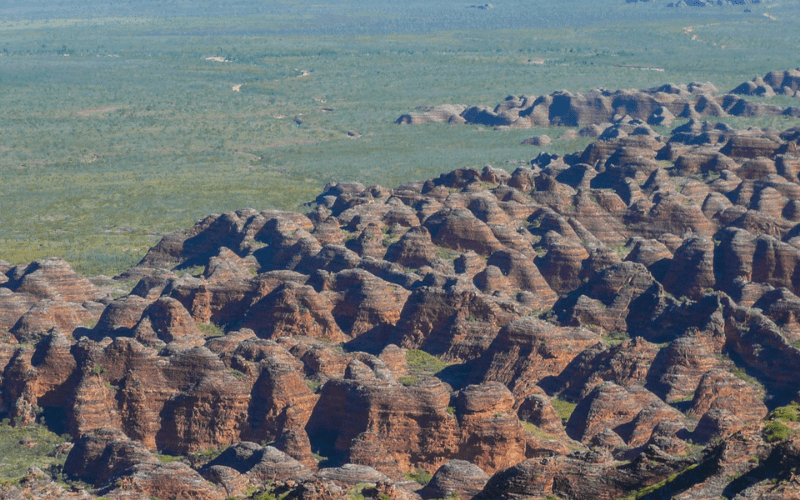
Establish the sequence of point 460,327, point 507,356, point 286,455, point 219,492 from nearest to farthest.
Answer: point 219,492 < point 286,455 < point 507,356 < point 460,327

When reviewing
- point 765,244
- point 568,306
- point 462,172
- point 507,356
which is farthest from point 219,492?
point 462,172

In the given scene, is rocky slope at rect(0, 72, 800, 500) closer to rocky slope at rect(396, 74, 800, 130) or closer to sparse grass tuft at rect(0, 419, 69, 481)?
sparse grass tuft at rect(0, 419, 69, 481)

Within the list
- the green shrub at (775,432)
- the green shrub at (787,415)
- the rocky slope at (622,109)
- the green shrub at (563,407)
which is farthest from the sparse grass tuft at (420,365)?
the rocky slope at (622,109)

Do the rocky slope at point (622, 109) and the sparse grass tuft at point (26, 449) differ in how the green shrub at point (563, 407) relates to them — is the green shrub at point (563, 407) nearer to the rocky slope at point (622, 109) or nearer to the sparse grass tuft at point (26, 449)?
the sparse grass tuft at point (26, 449)

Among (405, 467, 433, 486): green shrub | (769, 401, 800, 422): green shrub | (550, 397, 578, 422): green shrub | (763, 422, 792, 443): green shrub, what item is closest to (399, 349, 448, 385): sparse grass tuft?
(550, 397, 578, 422): green shrub

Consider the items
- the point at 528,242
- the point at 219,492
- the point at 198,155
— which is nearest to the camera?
the point at 219,492

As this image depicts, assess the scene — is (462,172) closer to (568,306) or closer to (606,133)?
(568,306)

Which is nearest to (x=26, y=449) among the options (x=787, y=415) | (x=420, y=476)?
(x=420, y=476)

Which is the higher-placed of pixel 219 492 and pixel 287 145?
pixel 219 492

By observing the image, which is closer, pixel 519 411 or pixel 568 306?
pixel 519 411
